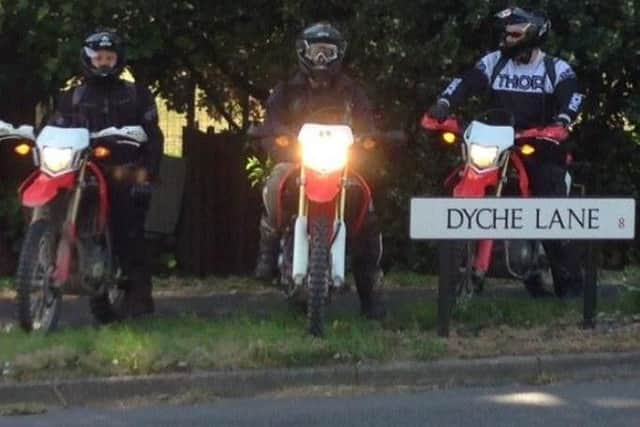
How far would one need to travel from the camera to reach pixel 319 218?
8.29m

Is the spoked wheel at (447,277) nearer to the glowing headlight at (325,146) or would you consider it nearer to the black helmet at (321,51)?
the glowing headlight at (325,146)

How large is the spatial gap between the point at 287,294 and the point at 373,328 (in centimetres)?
53

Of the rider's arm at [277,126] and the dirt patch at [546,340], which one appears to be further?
the rider's arm at [277,126]

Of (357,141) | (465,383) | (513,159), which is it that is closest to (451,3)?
(513,159)

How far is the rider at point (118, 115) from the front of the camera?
891 cm

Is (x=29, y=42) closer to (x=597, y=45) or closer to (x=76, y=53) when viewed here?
(x=76, y=53)

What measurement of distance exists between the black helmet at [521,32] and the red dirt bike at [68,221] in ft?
7.70

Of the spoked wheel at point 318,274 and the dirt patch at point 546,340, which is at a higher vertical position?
the spoked wheel at point 318,274

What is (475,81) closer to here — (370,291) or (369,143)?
(369,143)

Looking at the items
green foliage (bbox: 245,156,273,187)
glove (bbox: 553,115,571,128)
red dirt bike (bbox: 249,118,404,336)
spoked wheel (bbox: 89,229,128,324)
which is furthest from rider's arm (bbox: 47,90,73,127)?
green foliage (bbox: 245,156,273,187)

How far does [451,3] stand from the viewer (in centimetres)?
1119

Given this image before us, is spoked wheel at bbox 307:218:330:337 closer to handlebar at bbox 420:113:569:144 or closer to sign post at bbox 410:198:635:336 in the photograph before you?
sign post at bbox 410:198:635:336

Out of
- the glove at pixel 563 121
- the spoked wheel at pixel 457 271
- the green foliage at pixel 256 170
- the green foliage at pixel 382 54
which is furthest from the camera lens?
the green foliage at pixel 256 170

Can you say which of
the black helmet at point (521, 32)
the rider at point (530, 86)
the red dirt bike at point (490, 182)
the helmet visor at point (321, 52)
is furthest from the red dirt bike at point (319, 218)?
the black helmet at point (521, 32)
